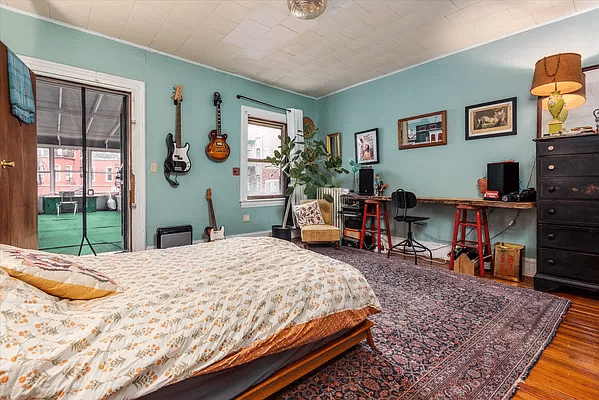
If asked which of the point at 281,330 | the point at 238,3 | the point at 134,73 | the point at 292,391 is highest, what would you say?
the point at 238,3

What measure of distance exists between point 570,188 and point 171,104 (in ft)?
14.3

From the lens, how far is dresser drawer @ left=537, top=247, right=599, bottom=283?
7.67ft

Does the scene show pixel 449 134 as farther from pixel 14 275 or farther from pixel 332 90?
pixel 14 275

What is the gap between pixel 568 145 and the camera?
7.95 feet

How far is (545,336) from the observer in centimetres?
181

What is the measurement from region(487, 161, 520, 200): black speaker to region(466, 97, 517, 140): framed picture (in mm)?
461

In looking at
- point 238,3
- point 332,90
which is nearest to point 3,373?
point 238,3

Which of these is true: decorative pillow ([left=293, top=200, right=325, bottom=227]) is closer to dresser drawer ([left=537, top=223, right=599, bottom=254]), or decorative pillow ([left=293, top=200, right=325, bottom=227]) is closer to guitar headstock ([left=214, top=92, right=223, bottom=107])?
guitar headstock ([left=214, top=92, right=223, bottom=107])

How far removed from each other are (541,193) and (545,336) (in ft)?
4.50

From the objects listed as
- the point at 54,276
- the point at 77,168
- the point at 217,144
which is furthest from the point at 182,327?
the point at 77,168

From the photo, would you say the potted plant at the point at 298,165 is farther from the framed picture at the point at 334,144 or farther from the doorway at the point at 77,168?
the doorway at the point at 77,168

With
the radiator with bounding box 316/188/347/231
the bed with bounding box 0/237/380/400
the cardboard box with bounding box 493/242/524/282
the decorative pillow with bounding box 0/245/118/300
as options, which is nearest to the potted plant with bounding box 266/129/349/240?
Result: the radiator with bounding box 316/188/347/231

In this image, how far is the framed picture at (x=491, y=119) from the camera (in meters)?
3.22

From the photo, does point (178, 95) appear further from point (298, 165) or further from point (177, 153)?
point (298, 165)
